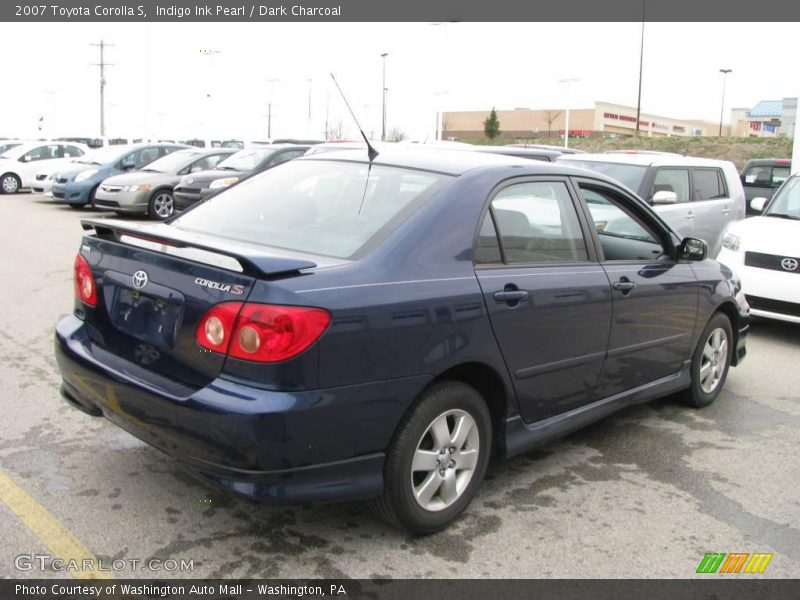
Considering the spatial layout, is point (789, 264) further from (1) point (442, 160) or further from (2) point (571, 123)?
(2) point (571, 123)

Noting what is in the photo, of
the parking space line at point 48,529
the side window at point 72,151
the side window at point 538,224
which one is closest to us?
the parking space line at point 48,529

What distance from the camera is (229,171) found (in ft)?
50.6

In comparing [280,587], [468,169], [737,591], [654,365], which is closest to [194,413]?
[280,587]

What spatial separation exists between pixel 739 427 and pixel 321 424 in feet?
10.8

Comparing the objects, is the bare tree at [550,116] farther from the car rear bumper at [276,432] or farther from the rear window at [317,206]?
the car rear bumper at [276,432]

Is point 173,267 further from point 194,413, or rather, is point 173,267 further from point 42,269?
point 42,269

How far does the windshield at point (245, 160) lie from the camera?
15797 mm

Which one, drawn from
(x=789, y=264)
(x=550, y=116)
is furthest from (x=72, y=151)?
(x=550, y=116)

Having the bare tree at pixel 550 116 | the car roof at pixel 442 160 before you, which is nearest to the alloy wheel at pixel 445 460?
the car roof at pixel 442 160

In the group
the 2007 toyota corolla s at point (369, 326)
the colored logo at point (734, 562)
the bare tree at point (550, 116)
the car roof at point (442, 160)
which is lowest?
the colored logo at point (734, 562)

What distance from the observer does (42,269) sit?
9.66 m

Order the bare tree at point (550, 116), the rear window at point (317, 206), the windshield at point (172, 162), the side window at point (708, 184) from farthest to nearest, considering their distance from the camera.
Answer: the bare tree at point (550, 116) → the windshield at point (172, 162) → the side window at point (708, 184) → the rear window at point (317, 206)

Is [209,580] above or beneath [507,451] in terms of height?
beneath

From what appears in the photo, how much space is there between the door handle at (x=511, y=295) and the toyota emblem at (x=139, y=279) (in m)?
1.51
